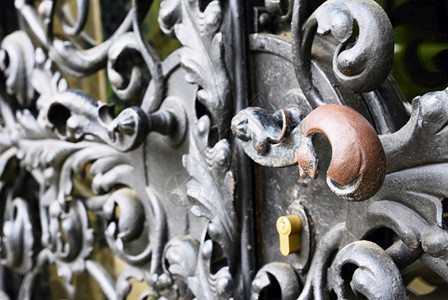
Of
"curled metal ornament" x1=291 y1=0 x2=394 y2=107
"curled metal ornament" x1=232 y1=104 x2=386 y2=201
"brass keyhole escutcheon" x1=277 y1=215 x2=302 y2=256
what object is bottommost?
"brass keyhole escutcheon" x1=277 y1=215 x2=302 y2=256

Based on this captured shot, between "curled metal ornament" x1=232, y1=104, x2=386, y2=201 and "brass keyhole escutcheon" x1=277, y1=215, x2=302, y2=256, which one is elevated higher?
"curled metal ornament" x1=232, y1=104, x2=386, y2=201

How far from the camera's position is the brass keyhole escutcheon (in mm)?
484

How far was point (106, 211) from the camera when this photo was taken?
25.5 inches

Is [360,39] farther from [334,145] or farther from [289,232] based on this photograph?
[289,232]

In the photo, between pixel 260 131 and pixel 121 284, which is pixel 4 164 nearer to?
pixel 121 284

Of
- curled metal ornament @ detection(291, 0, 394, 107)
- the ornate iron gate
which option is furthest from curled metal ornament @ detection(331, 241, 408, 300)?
curled metal ornament @ detection(291, 0, 394, 107)

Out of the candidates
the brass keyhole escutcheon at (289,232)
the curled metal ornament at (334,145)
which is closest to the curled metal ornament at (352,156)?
the curled metal ornament at (334,145)

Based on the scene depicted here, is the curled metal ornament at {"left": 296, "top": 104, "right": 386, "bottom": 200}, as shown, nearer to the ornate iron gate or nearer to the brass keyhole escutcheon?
the ornate iron gate

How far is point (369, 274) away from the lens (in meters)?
0.39

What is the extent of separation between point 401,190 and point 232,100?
173mm

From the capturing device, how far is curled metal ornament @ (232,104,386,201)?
1.12ft

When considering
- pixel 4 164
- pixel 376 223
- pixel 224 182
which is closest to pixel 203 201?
pixel 224 182

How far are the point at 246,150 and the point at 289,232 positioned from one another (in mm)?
84

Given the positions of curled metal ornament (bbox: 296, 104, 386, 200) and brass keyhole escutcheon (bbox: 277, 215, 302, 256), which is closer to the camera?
curled metal ornament (bbox: 296, 104, 386, 200)
